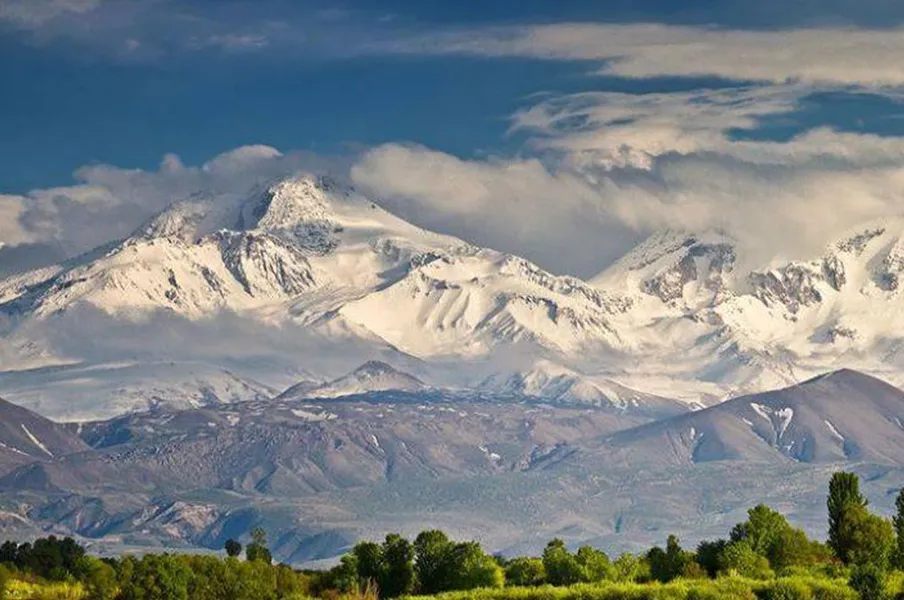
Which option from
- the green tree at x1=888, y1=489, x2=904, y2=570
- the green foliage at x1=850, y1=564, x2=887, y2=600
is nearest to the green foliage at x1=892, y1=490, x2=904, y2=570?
the green tree at x1=888, y1=489, x2=904, y2=570

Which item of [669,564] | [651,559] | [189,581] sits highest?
Answer: [189,581]

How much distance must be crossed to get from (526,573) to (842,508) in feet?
72.1

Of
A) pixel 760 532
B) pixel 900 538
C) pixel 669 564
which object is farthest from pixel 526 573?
pixel 900 538

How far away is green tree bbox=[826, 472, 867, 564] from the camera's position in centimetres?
13975

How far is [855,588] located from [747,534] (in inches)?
1344

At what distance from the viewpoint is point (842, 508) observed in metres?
141

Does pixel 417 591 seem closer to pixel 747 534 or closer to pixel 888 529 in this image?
pixel 747 534

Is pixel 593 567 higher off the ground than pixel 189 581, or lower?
lower

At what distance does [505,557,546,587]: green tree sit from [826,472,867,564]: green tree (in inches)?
787

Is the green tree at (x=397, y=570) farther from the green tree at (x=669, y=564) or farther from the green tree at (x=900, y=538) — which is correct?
the green tree at (x=900, y=538)

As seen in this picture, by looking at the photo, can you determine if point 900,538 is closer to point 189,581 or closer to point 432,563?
point 432,563

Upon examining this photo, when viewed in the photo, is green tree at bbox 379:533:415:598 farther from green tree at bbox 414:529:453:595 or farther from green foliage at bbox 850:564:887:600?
green foliage at bbox 850:564:887:600

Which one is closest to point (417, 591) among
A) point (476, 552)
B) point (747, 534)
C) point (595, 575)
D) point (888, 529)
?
point (476, 552)

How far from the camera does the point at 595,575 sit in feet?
427
